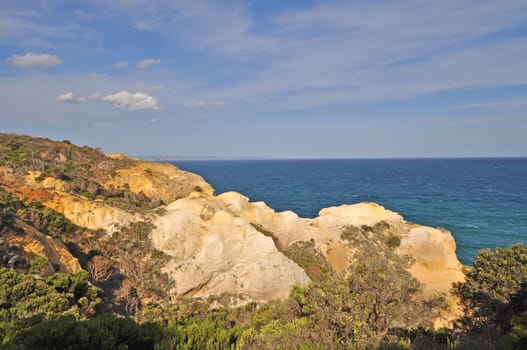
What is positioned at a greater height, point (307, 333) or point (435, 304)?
point (307, 333)

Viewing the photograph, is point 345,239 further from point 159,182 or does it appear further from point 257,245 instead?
point 159,182

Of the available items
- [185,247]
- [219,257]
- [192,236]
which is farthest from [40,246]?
[219,257]

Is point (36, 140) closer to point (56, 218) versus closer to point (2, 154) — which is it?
point (2, 154)

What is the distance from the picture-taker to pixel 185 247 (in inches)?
1004

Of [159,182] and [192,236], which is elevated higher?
[159,182]

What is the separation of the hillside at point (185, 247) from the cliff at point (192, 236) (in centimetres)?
9

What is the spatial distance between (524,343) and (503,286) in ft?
44.7

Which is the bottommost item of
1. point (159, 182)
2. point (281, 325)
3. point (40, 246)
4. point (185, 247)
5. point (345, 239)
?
point (345, 239)

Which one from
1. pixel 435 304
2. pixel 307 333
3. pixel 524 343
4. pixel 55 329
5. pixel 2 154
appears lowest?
pixel 435 304

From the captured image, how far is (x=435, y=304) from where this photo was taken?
22047mm

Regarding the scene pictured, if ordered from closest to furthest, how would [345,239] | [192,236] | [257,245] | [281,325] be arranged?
1. [281,325]
2. [192,236]
3. [257,245]
4. [345,239]

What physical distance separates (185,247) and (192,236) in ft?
3.72

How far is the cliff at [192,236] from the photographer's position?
2275 centimetres

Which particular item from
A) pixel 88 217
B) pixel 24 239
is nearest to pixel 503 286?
pixel 24 239
